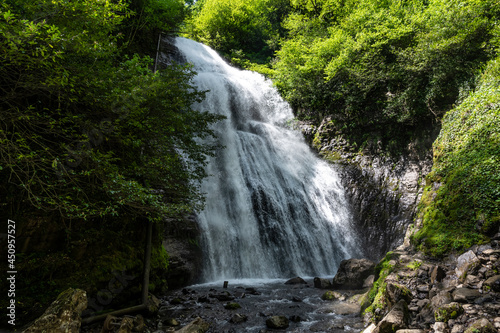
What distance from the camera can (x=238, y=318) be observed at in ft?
16.9

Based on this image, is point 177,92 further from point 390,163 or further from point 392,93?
point 392,93

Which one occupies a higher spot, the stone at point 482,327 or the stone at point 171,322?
the stone at point 171,322

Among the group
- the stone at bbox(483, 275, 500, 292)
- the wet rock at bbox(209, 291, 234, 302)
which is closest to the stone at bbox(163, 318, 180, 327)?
the wet rock at bbox(209, 291, 234, 302)

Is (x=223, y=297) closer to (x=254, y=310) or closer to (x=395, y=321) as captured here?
(x=254, y=310)

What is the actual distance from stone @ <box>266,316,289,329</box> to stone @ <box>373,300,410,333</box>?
1719 millimetres

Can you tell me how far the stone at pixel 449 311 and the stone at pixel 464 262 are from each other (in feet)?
3.42

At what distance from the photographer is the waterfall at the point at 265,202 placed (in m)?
9.58

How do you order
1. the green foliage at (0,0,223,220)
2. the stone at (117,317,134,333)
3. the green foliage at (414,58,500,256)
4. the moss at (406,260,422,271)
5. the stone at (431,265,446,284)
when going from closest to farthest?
the green foliage at (0,0,223,220), the stone at (117,317,134,333), the stone at (431,265,446,284), the moss at (406,260,422,271), the green foliage at (414,58,500,256)

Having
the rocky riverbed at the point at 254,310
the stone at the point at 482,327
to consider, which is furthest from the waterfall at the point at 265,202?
the stone at the point at 482,327

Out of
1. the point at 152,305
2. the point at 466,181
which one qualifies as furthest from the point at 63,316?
the point at 466,181

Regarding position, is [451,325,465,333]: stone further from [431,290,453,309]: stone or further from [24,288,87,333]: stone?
[24,288,87,333]: stone

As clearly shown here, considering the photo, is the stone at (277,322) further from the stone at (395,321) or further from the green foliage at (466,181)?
the green foliage at (466,181)

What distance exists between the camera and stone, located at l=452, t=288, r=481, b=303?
3494 mm

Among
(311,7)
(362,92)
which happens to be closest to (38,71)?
(362,92)
